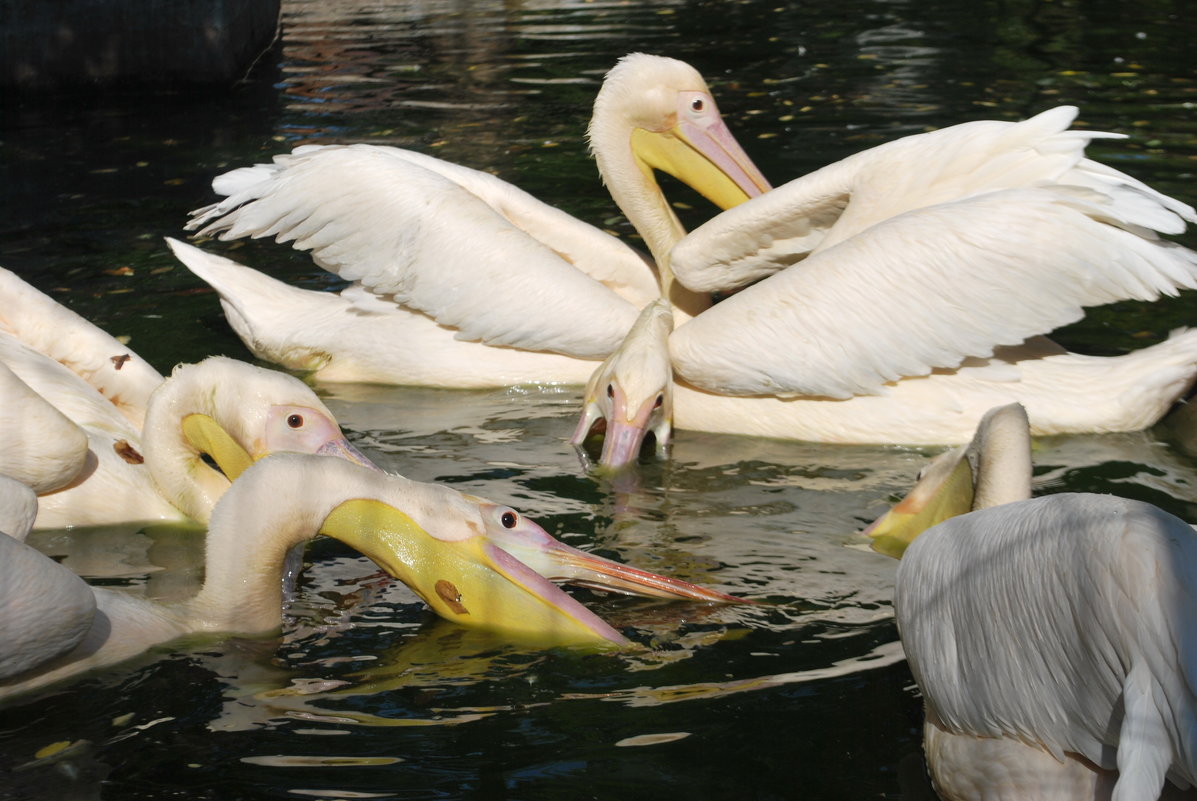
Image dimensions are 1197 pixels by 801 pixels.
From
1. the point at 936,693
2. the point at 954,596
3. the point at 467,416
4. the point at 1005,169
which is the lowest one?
the point at 467,416

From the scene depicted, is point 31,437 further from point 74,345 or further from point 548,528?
point 548,528

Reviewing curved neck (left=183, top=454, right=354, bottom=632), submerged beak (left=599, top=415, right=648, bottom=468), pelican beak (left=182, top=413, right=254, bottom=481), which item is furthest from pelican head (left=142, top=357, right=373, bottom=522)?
submerged beak (left=599, top=415, right=648, bottom=468)

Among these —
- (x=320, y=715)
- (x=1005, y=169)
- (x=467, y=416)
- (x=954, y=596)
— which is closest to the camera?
(x=954, y=596)

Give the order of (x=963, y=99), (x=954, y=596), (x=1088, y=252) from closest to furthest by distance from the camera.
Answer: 1. (x=954, y=596)
2. (x=1088, y=252)
3. (x=963, y=99)

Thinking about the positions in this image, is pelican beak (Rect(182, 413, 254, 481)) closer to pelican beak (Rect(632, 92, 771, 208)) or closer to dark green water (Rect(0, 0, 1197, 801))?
dark green water (Rect(0, 0, 1197, 801))

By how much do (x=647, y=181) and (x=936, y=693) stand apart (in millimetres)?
3540

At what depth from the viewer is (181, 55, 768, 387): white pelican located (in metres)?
5.20

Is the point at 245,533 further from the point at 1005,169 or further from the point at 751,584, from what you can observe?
the point at 1005,169

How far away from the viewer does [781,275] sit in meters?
4.79

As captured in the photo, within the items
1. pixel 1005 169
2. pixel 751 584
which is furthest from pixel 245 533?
pixel 1005 169

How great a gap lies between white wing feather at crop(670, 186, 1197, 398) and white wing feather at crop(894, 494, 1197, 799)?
1904 millimetres

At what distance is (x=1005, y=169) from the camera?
4754 millimetres

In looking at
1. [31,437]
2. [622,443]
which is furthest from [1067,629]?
[31,437]

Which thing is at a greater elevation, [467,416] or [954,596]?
[954,596]
